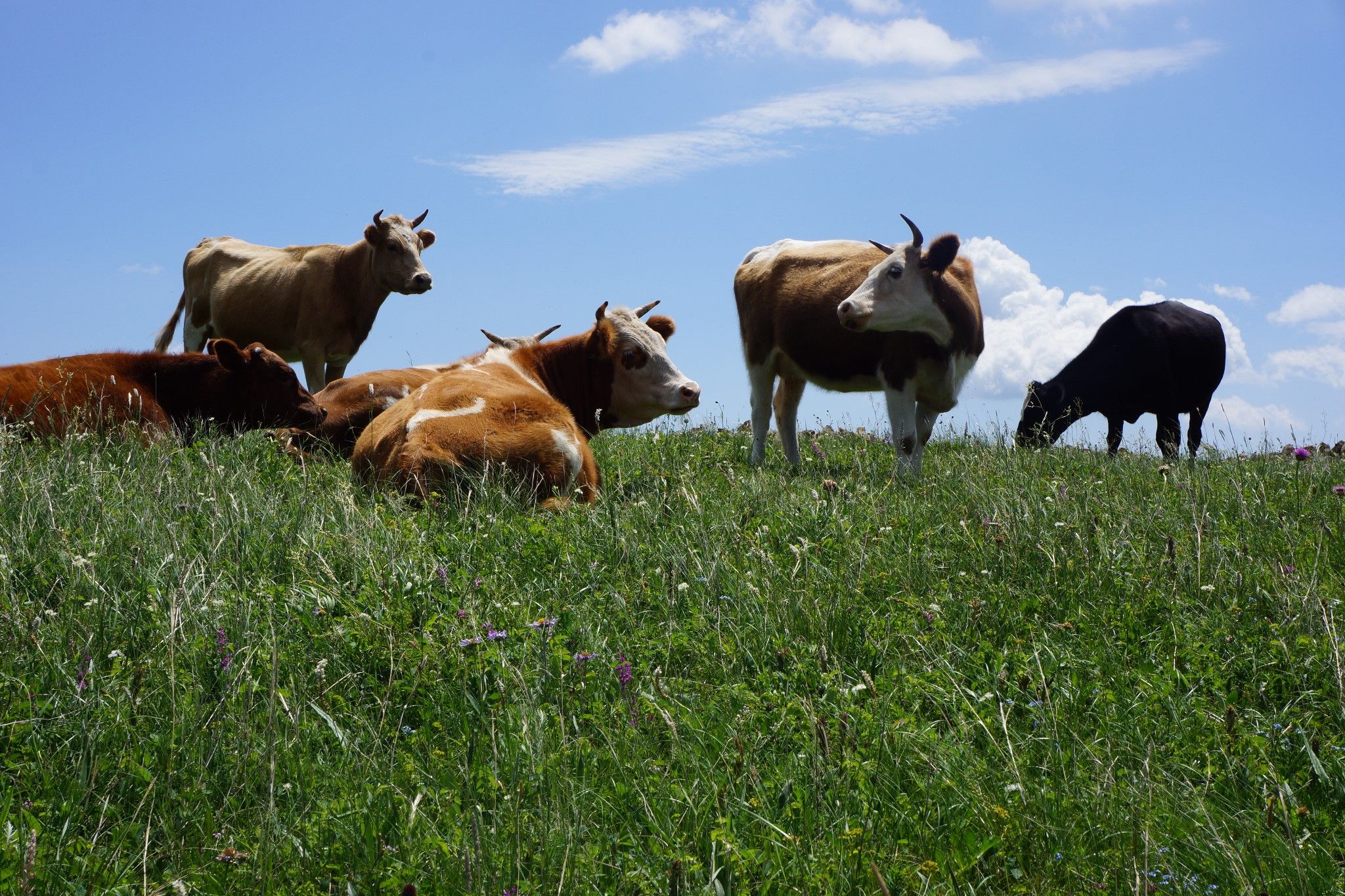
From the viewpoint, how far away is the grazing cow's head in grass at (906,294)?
1026 cm

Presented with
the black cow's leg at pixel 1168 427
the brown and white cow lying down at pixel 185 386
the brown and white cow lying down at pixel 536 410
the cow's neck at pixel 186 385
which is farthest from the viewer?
the black cow's leg at pixel 1168 427

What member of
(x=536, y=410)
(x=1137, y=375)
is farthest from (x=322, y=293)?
(x=1137, y=375)

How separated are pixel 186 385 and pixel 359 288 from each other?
6963mm

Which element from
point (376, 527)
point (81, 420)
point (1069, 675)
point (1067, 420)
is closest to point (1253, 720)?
point (1069, 675)

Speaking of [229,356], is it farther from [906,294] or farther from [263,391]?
[906,294]

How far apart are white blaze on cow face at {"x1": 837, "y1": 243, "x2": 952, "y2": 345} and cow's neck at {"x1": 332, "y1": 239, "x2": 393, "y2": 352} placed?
27.6 feet

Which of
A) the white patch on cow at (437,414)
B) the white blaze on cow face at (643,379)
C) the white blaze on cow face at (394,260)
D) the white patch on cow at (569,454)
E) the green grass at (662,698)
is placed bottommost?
the green grass at (662,698)

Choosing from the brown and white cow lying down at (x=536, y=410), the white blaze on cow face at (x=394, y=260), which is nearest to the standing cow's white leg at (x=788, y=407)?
the brown and white cow lying down at (x=536, y=410)

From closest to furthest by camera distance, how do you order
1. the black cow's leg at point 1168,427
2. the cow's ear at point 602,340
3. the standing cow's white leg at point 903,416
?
the cow's ear at point 602,340 → the standing cow's white leg at point 903,416 → the black cow's leg at point 1168,427

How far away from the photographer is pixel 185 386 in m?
9.73

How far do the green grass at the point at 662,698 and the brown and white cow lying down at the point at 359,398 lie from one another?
11.6 ft

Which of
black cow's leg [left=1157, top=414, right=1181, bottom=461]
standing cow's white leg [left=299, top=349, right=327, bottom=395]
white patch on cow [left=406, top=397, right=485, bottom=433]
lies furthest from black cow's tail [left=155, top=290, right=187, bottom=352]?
black cow's leg [left=1157, top=414, right=1181, bottom=461]

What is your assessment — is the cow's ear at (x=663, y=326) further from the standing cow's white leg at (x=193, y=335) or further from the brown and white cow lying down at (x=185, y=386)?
the standing cow's white leg at (x=193, y=335)

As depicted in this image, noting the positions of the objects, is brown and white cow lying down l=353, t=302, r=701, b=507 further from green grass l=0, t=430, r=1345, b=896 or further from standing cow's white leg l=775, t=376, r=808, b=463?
standing cow's white leg l=775, t=376, r=808, b=463
